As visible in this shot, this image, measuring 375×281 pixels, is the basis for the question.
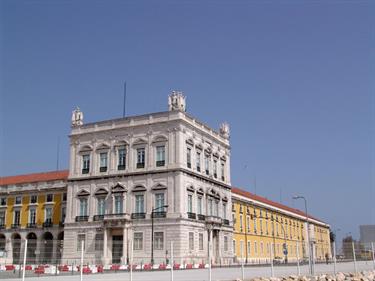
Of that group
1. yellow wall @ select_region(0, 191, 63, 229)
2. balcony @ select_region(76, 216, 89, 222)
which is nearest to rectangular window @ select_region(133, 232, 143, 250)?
balcony @ select_region(76, 216, 89, 222)

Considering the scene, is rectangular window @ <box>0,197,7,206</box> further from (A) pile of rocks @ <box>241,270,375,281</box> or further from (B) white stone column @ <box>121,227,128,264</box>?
(A) pile of rocks @ <box>241,270,375,281</box>

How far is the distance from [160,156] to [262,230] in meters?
35.7

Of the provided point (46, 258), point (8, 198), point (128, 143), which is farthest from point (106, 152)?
point (46, 258)

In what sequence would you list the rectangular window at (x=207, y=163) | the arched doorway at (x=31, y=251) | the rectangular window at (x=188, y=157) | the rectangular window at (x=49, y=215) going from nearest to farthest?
1. the arched doorway at (x=31, y=251)
2. the rectangular window at (x=188, y=157)
3. the rectangular window at (x=207, y=163)
4. the rectangular window at (x=49, y=215)

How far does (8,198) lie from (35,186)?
18.0 ft

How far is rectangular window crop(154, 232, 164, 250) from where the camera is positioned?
2158 inches

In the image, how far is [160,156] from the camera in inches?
2259

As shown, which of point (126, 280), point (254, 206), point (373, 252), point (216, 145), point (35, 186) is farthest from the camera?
point (254, 206)

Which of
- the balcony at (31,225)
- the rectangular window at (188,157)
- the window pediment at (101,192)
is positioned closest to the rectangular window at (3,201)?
the balcony at (31,225)

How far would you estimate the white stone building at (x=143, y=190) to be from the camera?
5532 cm

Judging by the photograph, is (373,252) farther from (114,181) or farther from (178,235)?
Answer: (114,181)

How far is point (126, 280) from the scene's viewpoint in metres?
25.8

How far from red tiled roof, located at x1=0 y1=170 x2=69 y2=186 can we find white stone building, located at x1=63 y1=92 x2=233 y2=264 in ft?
40.6

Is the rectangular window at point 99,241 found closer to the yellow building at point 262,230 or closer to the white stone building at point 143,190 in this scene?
the white stone building at point 143,190
